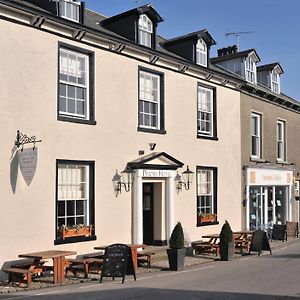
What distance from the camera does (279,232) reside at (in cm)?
2291

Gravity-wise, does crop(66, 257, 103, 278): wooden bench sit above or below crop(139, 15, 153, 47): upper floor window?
below

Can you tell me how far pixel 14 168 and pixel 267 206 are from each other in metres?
15.0

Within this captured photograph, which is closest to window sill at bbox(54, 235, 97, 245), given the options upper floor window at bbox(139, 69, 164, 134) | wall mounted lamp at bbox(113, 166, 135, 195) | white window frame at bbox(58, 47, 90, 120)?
wall mounted lamp at bbox(113, 166, 135, 195)

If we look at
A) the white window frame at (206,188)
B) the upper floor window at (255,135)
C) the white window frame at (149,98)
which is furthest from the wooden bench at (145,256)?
the upper floor window at (255,135)

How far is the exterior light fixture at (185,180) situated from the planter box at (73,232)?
452 cm

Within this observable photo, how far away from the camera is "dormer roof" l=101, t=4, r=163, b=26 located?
1675 cm

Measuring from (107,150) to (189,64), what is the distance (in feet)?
17.1

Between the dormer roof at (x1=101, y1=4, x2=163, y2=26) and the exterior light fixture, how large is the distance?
533cm

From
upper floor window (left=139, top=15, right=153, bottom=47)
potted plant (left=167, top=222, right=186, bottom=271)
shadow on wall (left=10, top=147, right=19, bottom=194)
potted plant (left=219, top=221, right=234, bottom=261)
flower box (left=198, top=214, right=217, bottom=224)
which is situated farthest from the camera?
flower box (left=198, top=214, right=217, bottom=224)

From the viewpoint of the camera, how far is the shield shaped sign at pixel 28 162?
1233cm

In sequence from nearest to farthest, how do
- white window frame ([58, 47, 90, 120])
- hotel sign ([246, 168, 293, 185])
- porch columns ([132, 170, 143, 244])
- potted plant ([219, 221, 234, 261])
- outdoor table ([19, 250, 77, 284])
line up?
1. outdoor table ([19, 250, 77, 284])
2. white window frame ([58, 47, 90, 120])
3. porch columns ([132, 170, 143, 244])
4. potted plant ([219, 221, 234, 261])
5. hotel sign ([246, 168, 293, 185])

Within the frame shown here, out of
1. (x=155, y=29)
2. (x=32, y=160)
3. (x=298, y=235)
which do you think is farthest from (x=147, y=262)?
(x=298, y=235)

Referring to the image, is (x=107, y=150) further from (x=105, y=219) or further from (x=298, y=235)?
(x=298, y=235)

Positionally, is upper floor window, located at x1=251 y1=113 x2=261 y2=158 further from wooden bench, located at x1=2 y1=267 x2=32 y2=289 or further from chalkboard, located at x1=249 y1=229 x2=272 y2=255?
wooden bench, located at x1=2 y1=267 x2=32 y2=289
